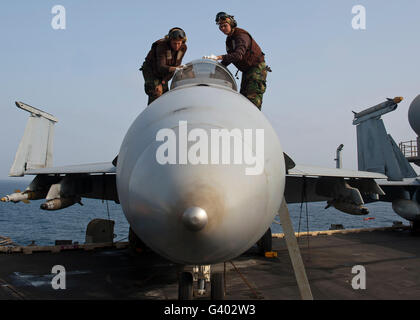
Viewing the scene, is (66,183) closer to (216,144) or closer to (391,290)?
(216,144)

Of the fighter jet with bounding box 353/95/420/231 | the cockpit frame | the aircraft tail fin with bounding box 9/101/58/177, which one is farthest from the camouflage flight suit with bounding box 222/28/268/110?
the fighter jet with bounding box 353/95/420/231

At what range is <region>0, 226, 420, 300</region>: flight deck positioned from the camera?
701cm

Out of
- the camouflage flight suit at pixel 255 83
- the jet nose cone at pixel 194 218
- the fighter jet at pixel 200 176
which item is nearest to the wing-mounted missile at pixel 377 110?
the camouflage flight suit at pixel 255 83

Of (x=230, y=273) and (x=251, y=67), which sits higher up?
(x=251, y=67)

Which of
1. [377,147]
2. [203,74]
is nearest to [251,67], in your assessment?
[203,74]

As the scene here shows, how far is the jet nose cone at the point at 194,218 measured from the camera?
2344mm

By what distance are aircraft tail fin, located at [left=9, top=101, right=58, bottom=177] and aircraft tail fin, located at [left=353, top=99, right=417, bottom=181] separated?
54.8 ft

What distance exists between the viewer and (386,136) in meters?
17.9

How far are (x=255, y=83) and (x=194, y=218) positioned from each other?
4.90 metres

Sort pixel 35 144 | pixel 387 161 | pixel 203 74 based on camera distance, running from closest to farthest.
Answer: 1. pixel 203 74
2. pixel 35 144
3. pixel 387 161

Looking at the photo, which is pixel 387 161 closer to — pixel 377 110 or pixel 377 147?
pixel 377 147

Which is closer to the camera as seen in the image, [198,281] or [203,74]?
[198,281]

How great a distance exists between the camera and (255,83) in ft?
21.6

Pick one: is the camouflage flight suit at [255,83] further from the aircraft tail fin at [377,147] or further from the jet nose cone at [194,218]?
the aircraft tail fin at [377,147]
